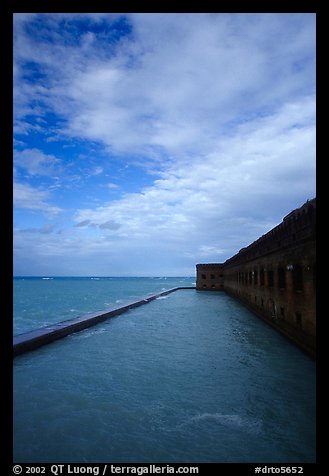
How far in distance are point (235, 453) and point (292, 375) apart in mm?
4387

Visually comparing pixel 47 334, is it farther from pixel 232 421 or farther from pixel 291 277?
pixel 291 277

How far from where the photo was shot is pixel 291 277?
11016mm

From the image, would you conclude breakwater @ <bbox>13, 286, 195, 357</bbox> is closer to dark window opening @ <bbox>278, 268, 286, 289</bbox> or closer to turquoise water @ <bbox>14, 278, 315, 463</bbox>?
turquoise water @ <bbox>14, 278, 315, 463</bbox>

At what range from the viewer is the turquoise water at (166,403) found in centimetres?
466

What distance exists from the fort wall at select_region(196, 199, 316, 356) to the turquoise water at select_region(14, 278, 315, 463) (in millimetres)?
1000

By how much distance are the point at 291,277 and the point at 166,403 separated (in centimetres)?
734

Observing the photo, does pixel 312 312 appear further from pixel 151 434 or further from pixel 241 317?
pixel 241 317

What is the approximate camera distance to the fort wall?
894 cm
